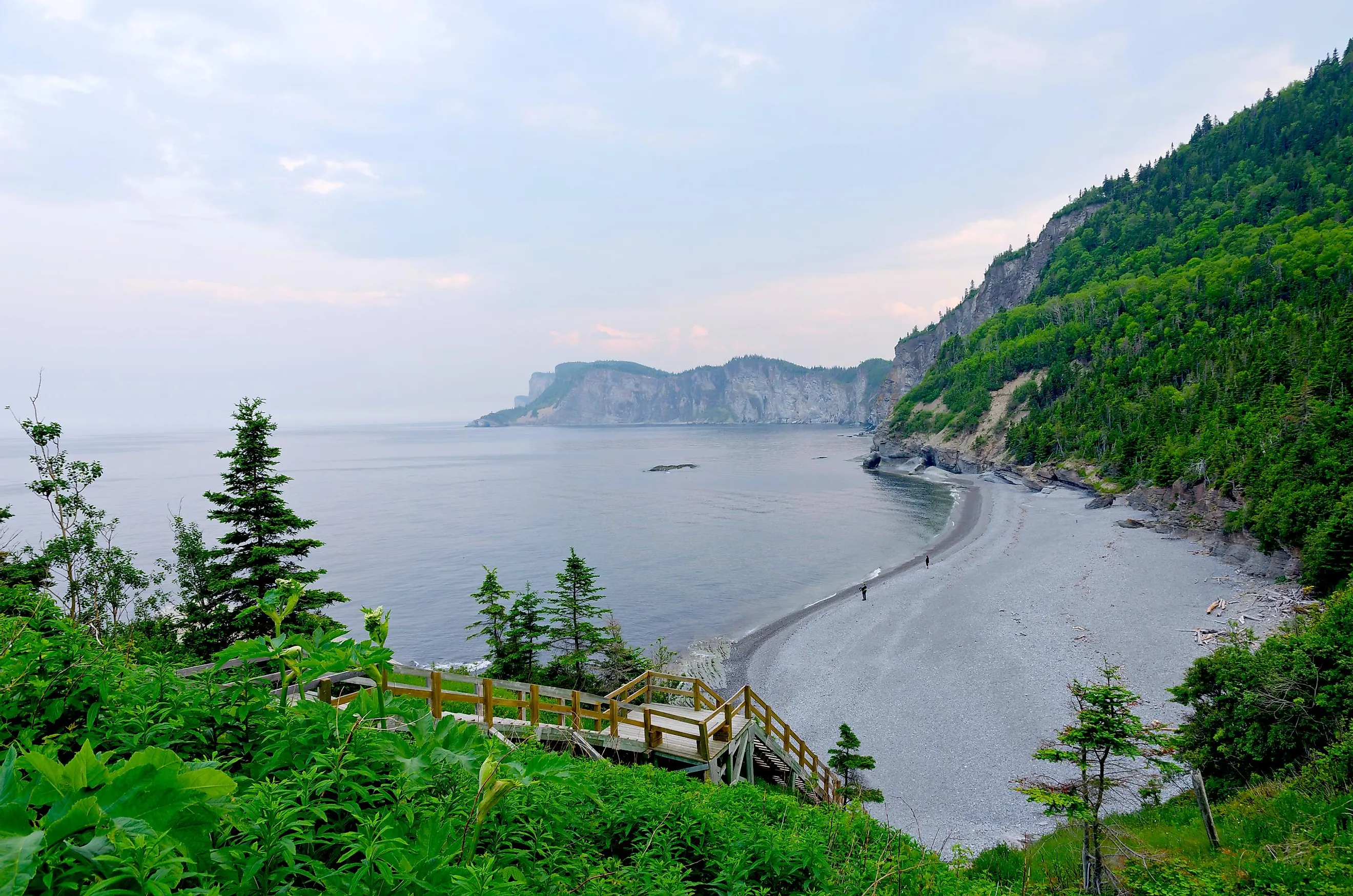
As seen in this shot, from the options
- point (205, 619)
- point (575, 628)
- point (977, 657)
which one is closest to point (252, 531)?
point (205, 619)

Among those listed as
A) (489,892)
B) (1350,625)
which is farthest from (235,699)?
(1350,625)

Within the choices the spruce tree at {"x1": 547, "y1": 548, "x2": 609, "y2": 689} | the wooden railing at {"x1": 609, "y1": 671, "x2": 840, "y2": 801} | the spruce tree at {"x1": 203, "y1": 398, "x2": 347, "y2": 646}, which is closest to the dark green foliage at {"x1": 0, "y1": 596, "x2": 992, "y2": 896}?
the wooden railing at {"x1": 609, "y1": 671, "x2": 840, "y2": 801}

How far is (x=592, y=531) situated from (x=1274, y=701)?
5125cm

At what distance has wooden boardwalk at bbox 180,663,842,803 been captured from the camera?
9203mm

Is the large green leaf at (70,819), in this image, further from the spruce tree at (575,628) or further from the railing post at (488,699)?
the spruce tree at (575,628)

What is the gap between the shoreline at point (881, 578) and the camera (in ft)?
92.7

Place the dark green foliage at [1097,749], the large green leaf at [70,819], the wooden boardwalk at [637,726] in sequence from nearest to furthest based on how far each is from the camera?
the large green leaf at [70,819] → the dark green foliage at [1097,749] → the wooden boardwalk at [637,726]

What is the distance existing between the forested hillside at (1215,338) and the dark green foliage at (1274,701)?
787 inches

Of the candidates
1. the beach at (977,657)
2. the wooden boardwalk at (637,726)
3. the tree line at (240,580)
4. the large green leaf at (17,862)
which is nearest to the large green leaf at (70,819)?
the large green leaf at (17,862)

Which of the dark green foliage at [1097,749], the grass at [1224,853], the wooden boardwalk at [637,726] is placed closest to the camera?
the grass at [1224,853]

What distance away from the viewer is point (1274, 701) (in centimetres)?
1166

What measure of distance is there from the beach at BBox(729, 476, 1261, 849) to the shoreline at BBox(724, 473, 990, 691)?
200mm

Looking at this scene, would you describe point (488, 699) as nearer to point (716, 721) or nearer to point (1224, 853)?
point (716, 721)

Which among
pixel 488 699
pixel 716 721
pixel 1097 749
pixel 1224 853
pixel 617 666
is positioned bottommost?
pixel 617 666
